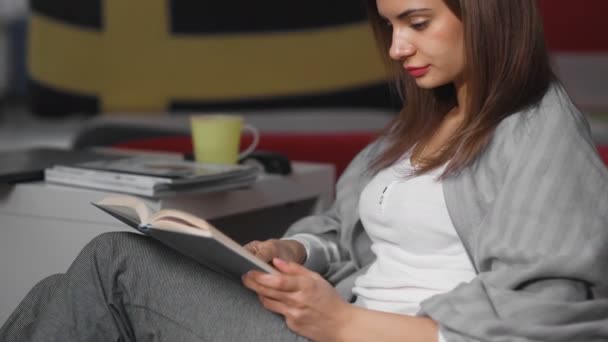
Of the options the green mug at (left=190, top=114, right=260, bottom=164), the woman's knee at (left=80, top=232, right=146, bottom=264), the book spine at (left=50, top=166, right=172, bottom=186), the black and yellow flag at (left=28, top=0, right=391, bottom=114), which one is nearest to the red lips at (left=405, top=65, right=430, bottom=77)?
the woman's knee at (left=80, top=232, right=146, bottom=264)

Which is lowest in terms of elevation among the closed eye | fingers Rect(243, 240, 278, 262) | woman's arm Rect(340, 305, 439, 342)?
woman's arm Rect(340, 305, 439, 342)

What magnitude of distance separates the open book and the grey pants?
0.03m

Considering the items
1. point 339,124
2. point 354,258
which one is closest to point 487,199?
point 354,258

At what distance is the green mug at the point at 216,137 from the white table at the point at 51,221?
0.10m

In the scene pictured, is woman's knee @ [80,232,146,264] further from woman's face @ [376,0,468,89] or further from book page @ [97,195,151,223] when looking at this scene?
woman's face @ [376,0,468,89]

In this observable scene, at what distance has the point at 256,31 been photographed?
11.4 feet

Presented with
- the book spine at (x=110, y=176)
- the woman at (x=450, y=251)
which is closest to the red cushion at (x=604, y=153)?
the woman at (x=450, y=251)

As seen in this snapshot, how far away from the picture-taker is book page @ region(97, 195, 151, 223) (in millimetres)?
1184

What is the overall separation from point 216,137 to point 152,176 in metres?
0.25

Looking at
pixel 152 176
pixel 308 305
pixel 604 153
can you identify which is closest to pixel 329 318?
pixel 308 305

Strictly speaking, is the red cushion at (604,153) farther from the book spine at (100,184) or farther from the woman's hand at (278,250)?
the book spine at (100,184)

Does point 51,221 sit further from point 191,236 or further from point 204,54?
point 204,54

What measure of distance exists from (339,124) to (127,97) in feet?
2.89

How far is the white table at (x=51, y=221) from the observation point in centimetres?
165
